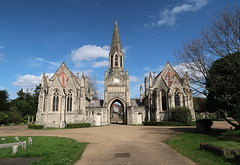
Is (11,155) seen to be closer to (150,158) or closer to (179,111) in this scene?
(150,158)

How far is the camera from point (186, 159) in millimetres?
7711

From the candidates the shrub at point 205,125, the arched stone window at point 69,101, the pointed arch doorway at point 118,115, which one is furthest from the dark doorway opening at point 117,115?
the shrub at point 205,125

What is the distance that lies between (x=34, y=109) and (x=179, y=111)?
46392mm

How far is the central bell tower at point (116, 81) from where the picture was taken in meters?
37.5

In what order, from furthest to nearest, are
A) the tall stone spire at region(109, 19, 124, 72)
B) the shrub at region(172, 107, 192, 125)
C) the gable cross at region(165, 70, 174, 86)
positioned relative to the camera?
1. the tall stone spire at region(109, 19, 124, 72)
2. the gable cross at region(165, 70, 174, 86)
3. the shrub at region(172, 107, 192, 125)

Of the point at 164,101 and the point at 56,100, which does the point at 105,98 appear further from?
the point at 164,101

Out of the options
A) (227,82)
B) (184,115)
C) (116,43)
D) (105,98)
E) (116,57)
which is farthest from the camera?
(116,43)

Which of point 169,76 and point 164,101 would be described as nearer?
point 164,101

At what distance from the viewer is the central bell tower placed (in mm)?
37469

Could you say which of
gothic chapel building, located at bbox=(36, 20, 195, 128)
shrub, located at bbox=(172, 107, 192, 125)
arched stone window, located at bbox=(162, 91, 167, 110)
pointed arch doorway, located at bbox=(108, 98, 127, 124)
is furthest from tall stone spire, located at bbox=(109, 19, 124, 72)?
shrub, located at bbox=(172, 107, 192, 125)

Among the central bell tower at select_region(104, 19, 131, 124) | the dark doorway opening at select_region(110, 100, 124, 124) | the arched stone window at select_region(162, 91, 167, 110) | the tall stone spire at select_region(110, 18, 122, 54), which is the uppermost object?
the tall stone spire at select_region(110, 18, 122, 54)

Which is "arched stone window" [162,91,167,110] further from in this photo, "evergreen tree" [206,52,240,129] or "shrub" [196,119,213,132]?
"evergreen tree" [206,52,240,129]

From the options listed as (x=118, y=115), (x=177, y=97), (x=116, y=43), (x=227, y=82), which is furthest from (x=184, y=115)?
(x=118, y=115)

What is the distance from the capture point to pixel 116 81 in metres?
39.2
